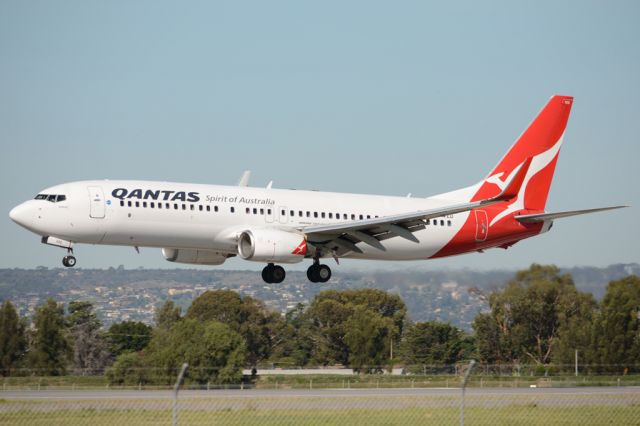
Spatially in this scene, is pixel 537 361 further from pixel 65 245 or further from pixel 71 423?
pixel 71 423

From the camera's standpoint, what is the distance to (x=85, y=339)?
3526 inches

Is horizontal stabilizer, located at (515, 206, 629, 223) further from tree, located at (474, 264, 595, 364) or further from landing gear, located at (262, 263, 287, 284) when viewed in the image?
landing gear, located at (262, 263, 287, 284)

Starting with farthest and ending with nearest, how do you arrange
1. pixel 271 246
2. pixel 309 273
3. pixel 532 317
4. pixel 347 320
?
pixel 347 320
pixel 532 317
pixel 309 273
pixel 271 246

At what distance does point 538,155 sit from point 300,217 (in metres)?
13.5

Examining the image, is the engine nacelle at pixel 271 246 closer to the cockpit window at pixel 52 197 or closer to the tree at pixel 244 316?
the cockpit window at pixel 52 197

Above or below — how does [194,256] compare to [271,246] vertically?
below

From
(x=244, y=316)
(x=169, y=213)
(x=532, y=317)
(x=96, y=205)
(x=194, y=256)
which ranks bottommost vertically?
(x=532, y=317)

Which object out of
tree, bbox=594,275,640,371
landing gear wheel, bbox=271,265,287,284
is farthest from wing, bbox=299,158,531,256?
tree, bbox=594,275,640,371

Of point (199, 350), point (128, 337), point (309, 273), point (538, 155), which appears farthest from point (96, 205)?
point (128, 337)

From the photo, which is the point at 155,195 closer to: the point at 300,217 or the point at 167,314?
the point at 300,217

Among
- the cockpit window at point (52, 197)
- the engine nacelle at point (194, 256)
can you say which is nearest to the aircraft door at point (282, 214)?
the engine nacelle at point (194, 256)

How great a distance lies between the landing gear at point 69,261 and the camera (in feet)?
138

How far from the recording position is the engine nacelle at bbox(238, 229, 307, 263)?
4234cm

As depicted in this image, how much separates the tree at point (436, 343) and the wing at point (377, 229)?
37570mm
